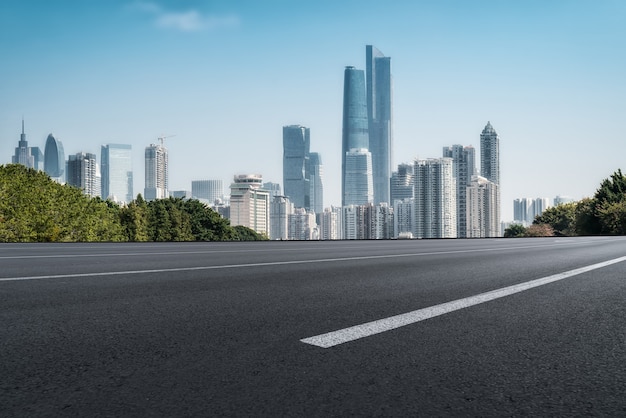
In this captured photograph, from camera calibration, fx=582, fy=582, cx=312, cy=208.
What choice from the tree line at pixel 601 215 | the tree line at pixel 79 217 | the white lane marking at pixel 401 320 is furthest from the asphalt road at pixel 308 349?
the tree line at pixel 601 215

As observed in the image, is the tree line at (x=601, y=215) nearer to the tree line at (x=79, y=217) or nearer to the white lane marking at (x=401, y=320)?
the tree line at (x=79, y=217)

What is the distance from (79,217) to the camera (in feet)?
195

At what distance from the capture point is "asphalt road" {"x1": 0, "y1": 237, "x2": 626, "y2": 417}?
2496mm

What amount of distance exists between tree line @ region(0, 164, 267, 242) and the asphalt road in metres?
43.5

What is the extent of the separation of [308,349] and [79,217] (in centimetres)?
6096

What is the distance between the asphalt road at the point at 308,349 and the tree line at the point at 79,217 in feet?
143

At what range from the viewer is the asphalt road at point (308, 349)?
8.19ft

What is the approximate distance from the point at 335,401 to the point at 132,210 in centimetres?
7461

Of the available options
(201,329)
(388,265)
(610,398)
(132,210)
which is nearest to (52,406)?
(201,329)

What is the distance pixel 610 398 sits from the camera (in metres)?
2.59

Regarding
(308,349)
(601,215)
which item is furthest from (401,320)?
(601,215)

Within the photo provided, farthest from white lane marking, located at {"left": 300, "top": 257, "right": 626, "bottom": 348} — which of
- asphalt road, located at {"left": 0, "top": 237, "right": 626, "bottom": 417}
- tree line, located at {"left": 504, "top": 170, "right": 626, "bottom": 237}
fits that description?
tree line, located at {"left": 504, "top": 170, "right": 626, "bottom": 237}

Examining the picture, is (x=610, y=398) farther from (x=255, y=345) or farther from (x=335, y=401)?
(x=255, y=345)

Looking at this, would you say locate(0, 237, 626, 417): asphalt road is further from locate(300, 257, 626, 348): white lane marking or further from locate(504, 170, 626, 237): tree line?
locate(504, 170, 626, 237): tree line
